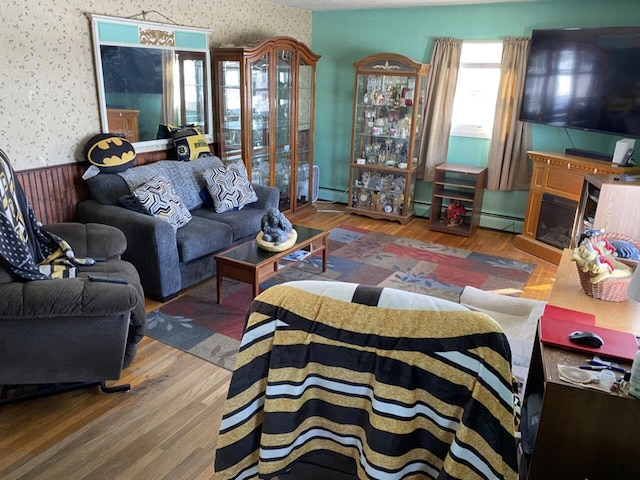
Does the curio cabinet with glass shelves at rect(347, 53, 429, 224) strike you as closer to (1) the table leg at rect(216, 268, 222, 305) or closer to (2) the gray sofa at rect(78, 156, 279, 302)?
(2) the gray sofa at rect(78, 156, 279, 302)

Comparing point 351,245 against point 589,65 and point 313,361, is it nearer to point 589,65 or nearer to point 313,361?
point 589,65

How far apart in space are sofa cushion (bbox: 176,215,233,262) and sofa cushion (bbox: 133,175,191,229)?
3.3 inches

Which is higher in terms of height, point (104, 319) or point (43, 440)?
point (104, 319)

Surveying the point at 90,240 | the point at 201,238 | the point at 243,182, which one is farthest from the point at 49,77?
the point at 243,182

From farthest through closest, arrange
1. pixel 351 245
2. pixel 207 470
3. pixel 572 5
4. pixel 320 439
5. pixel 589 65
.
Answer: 1. pixel 351 245
2. pixel 572 5
3. pixel 589 65
4. pixel 207 470
5. pixel 320 439

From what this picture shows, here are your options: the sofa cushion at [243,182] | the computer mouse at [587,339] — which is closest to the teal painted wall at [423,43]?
the sofa cushion at [243,182]

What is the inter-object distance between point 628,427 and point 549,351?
240 mm

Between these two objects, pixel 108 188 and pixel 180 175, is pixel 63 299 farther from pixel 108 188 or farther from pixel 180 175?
pixel 180 175

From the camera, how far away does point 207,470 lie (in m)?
1.99

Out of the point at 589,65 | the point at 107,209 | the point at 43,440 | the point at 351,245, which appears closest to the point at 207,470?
the point at 43,440

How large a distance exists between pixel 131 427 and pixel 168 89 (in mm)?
2966

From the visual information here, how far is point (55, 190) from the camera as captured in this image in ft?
11.5

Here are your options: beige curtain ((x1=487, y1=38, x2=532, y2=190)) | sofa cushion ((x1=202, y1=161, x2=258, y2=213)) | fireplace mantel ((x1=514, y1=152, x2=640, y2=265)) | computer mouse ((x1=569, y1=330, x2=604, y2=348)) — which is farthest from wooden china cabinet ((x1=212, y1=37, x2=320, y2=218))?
computer mouse ((x1=569, y1=330, x2=604, y2=348))

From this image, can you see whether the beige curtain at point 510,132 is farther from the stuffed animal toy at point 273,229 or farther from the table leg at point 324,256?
the stuffed animal toy at point 273,229
